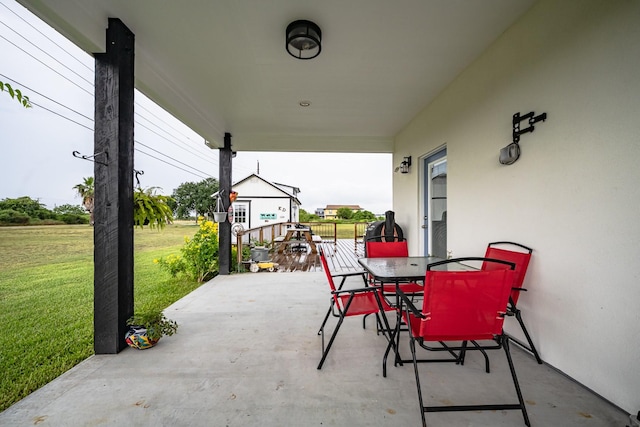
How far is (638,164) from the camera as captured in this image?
139cm

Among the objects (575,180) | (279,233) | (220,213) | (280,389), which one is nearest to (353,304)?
(280,389)

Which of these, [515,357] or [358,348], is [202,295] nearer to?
[358,348]

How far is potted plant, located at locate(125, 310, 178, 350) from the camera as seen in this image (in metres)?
2.18

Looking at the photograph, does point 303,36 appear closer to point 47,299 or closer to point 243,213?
point 47,299

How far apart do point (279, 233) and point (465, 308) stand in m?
11.2

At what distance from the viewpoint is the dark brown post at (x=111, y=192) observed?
6.82ft

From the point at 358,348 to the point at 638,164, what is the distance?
6.98 feet

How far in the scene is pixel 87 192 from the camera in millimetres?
2152

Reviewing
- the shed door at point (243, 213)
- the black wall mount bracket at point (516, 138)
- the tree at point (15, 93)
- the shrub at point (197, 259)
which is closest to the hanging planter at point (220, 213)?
the shrub at point (197, 259)

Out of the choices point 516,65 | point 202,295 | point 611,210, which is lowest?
point 202,295

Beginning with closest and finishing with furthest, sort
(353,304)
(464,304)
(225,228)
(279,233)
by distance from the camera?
(464,304) < (353,304) < (225,228) < (279,233)

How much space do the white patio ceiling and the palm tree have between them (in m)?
1.13

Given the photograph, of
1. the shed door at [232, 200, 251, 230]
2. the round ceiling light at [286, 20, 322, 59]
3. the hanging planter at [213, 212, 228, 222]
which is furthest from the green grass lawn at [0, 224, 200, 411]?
the shed door at [232, 200, 251, 230]

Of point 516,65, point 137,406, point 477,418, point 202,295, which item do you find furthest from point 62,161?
point 516,65
